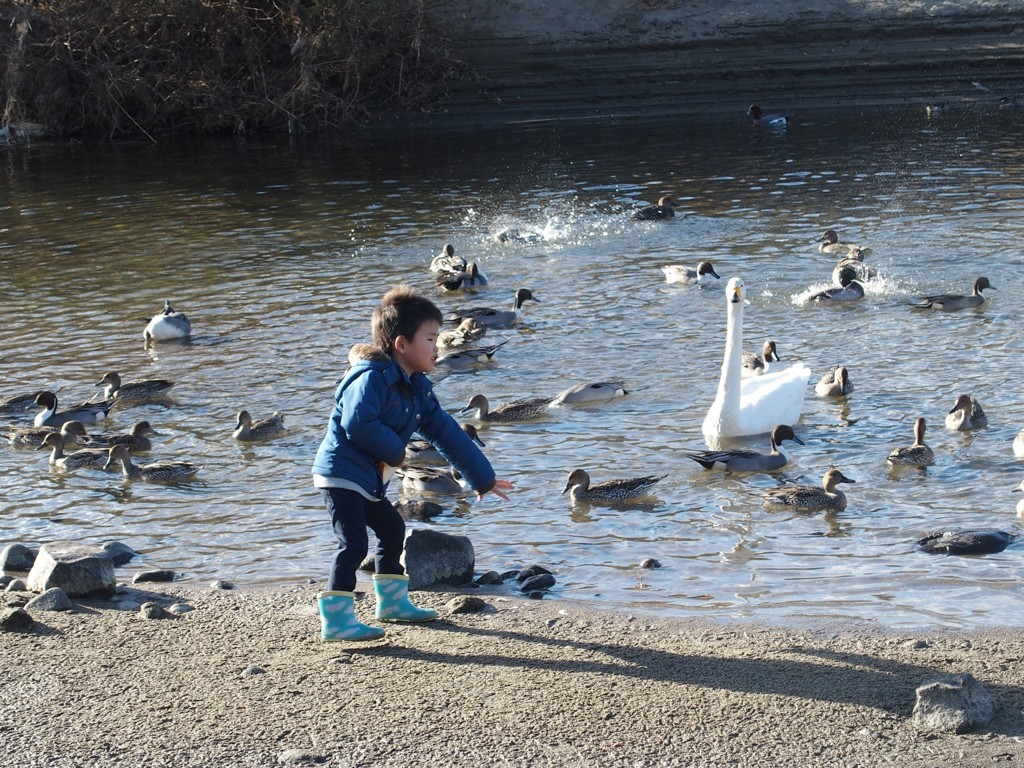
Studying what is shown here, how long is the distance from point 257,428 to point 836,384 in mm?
5008

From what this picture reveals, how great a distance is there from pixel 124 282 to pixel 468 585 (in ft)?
37.0

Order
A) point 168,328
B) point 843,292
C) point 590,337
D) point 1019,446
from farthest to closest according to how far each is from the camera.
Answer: point 843,292 → point 168,328 → point 590,337 → point 1019,446

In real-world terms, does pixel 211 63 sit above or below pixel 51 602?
above

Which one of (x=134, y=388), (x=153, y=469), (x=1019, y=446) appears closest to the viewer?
(x=1019, y=446)

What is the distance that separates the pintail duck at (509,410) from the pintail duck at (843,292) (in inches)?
177

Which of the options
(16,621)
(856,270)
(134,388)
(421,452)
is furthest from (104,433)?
(856,270)

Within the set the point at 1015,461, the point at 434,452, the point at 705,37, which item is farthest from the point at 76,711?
the point at 705,37

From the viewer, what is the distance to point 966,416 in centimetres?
1003

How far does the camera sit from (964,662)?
5.91m

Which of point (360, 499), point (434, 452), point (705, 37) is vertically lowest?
point (434, 452)

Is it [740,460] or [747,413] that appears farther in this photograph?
[747,413]

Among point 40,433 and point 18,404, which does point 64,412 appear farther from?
point 18,404

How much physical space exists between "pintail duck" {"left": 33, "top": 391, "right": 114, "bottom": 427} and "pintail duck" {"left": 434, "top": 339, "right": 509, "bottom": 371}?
3263 mm

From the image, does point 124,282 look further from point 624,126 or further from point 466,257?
point 624,126
